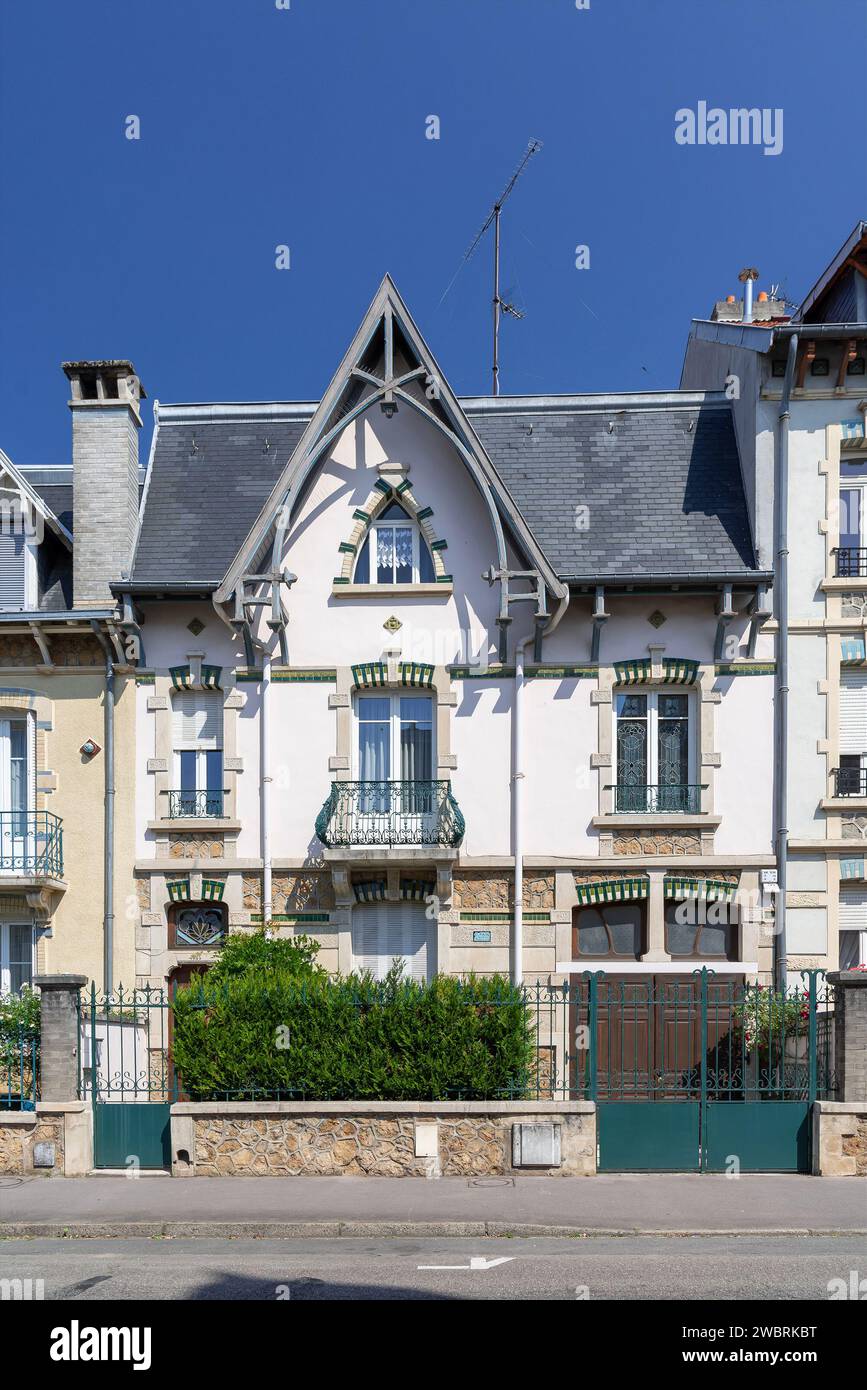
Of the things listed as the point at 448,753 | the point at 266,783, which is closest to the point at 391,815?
the point at 448,753

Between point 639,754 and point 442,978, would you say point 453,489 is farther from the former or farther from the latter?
point 442,978

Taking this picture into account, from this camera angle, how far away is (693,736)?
63.0 ft

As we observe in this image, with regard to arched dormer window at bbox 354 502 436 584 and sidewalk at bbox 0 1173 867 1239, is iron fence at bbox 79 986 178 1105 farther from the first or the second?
arched dormer window at bbox 354 502 436 584

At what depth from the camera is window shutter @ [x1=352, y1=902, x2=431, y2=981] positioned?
18.9 m

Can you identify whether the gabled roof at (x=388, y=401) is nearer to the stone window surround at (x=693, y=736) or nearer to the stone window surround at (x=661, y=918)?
the stone window surround at (x=693, y=736)

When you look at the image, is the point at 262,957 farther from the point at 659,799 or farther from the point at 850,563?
the point at 850,563

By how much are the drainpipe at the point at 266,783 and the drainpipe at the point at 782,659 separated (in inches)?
301

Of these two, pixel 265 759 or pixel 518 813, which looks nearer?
pixel 518 813

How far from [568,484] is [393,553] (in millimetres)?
3167

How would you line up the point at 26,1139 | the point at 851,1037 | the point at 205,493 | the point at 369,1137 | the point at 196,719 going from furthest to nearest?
1. the point at 205,493
2. the point at 196,719
3. the point at 26,1139
4. the point at 851,1037
5. the point at 369,1137

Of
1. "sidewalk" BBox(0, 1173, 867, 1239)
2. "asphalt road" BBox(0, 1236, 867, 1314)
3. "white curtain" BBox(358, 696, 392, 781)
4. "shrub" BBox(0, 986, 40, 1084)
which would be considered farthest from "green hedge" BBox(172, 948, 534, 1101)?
"white curtain" BBox(358, 696, 392, 781)

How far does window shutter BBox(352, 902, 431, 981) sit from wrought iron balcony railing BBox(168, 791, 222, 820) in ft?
8.90

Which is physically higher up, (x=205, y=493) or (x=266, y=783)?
(x=205, y=493)

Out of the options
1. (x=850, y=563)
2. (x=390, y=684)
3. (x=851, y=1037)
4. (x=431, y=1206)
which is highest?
(x=850, y=563)
